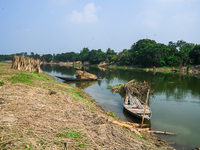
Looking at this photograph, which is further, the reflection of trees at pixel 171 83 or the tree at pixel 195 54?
the tree at pixel 195 54

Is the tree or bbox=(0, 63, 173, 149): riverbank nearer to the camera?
bbox=(0, 63, 173, 149): riverbank

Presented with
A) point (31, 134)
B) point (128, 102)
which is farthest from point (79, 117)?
point (128, 102)

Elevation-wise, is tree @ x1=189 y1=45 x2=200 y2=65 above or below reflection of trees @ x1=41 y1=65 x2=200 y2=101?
above

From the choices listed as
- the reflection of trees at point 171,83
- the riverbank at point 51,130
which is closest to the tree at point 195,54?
the reflection of trees at point 171,83

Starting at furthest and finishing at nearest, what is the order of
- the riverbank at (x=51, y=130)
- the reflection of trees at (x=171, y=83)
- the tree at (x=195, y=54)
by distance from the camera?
the tree at (x=195, y=54), the reflection of trees at (x=171, y=83), the riverbank at (x=51, y=130)

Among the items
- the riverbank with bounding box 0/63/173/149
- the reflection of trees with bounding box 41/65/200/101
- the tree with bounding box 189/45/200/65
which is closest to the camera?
the riverbank with bounding box 0/63/173/149

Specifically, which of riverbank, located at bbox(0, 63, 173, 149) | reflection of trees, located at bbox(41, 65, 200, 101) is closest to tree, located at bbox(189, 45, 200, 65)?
reflection of trees, located at bbox(41, 65, 200, 101)

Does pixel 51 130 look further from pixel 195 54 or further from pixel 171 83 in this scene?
pixel 195 54

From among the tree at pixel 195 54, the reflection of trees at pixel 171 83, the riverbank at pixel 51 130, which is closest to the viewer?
the riverbank at pixel 51 130

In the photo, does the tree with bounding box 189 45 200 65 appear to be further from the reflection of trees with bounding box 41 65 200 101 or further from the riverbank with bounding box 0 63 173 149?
the riverbank with bounding box 0 63 173 149

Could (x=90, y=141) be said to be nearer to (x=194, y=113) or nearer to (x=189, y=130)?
(x=189, y=130)

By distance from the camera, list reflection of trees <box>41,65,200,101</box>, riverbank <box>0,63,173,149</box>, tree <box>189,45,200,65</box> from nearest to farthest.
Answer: riverbank <box>0,63,173,149</box> < reflection of trees <box>41,65,200,101</box> < tree <box>189,45,200,65</box>

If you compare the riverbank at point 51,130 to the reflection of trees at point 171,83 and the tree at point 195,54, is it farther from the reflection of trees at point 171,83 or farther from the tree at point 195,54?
the tree at point 195,54

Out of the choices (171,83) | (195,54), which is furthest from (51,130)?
(195,54)
